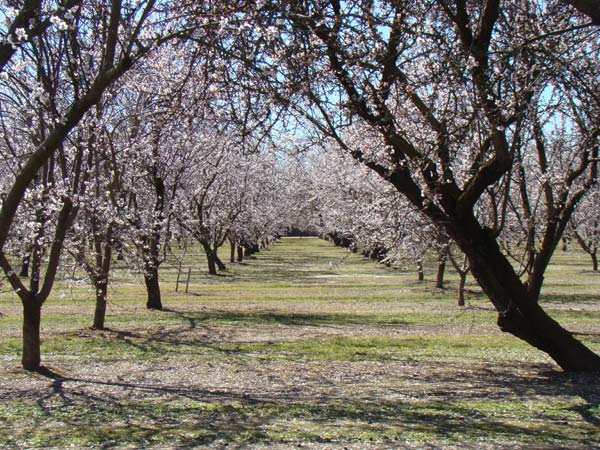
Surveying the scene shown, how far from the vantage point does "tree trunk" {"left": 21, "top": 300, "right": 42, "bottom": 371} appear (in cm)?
1070

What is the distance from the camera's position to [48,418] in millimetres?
7719

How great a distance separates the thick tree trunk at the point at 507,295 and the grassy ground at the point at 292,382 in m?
0.60

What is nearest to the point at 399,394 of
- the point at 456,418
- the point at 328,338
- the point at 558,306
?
the point at 456,418

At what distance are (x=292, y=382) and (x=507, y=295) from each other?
3640 millimetres

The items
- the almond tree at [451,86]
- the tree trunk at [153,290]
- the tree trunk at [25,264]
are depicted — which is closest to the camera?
the almond tree at [451,86]

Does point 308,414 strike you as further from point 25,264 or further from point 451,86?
point 25,264

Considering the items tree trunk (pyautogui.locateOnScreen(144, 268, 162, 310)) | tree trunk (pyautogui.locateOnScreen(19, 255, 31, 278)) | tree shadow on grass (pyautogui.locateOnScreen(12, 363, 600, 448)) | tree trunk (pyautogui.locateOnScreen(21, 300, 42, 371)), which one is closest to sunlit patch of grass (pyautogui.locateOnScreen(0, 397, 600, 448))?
tree shadow on grass (pyautogui.locateOnScreen(12, 363, 600, 448))

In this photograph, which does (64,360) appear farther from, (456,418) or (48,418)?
(456,418)

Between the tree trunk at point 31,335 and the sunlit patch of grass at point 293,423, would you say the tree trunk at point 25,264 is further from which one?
the sunlit patch of grass at point 293,423

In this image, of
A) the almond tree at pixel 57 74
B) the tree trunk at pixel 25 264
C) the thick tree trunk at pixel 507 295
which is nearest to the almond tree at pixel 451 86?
the thick tree trunk at pixel 507 295

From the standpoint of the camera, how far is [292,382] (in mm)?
9875

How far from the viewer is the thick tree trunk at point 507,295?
31.3ft

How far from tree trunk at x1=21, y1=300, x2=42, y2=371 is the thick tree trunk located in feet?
23.7

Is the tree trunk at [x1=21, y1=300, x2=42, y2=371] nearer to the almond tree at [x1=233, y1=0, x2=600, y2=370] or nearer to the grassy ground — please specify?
the grassy ground
